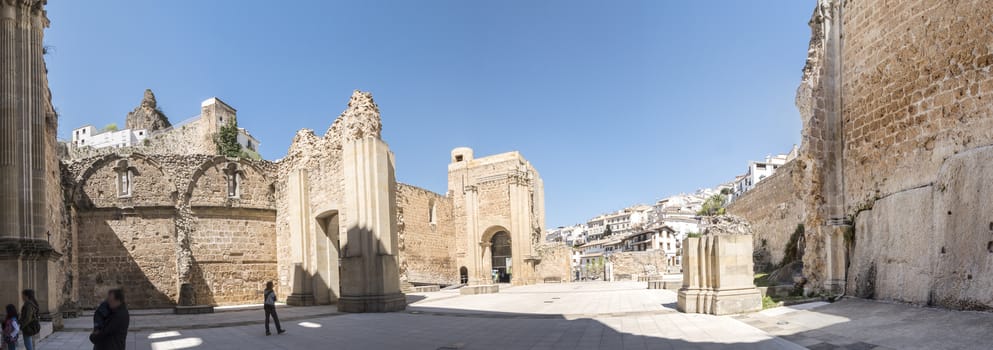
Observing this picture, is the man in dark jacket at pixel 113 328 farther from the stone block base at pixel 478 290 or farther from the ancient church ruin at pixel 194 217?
the stone block base at pixel 478 290

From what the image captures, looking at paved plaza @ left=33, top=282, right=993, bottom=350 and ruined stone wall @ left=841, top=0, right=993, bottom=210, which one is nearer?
paved plaza @ left=33, top=282, right=993, bottom=350

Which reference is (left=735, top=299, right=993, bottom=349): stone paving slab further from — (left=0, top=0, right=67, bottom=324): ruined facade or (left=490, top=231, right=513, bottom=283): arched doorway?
(left=490, top=231, right=513, bottom=283): arched doorway

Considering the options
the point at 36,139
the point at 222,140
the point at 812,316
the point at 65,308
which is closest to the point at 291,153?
the point at 65,308

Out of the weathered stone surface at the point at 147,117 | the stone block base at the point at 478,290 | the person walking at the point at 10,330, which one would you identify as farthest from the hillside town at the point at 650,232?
the weathered stone surface at the point at 147,117

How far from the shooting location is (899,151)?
9.58 m

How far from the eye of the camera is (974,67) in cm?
819

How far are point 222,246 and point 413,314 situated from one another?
10959 millimetres

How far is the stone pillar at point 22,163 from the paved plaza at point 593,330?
50.0 inches

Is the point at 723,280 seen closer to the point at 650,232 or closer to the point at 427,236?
the point at 427,236

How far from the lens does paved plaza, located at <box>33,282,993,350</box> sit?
6629 mm

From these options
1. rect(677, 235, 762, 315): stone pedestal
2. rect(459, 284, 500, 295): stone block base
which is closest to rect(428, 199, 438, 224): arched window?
rect(459, 284, 500, 295): stone block base

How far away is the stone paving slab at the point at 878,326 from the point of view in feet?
19.5

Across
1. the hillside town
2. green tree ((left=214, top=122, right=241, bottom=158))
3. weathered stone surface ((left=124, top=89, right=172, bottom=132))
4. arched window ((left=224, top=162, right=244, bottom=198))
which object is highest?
weathered stone surface ((left=124, top=89, right=172, bottom=132))

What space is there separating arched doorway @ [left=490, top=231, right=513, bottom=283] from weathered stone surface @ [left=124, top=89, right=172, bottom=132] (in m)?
32.9
